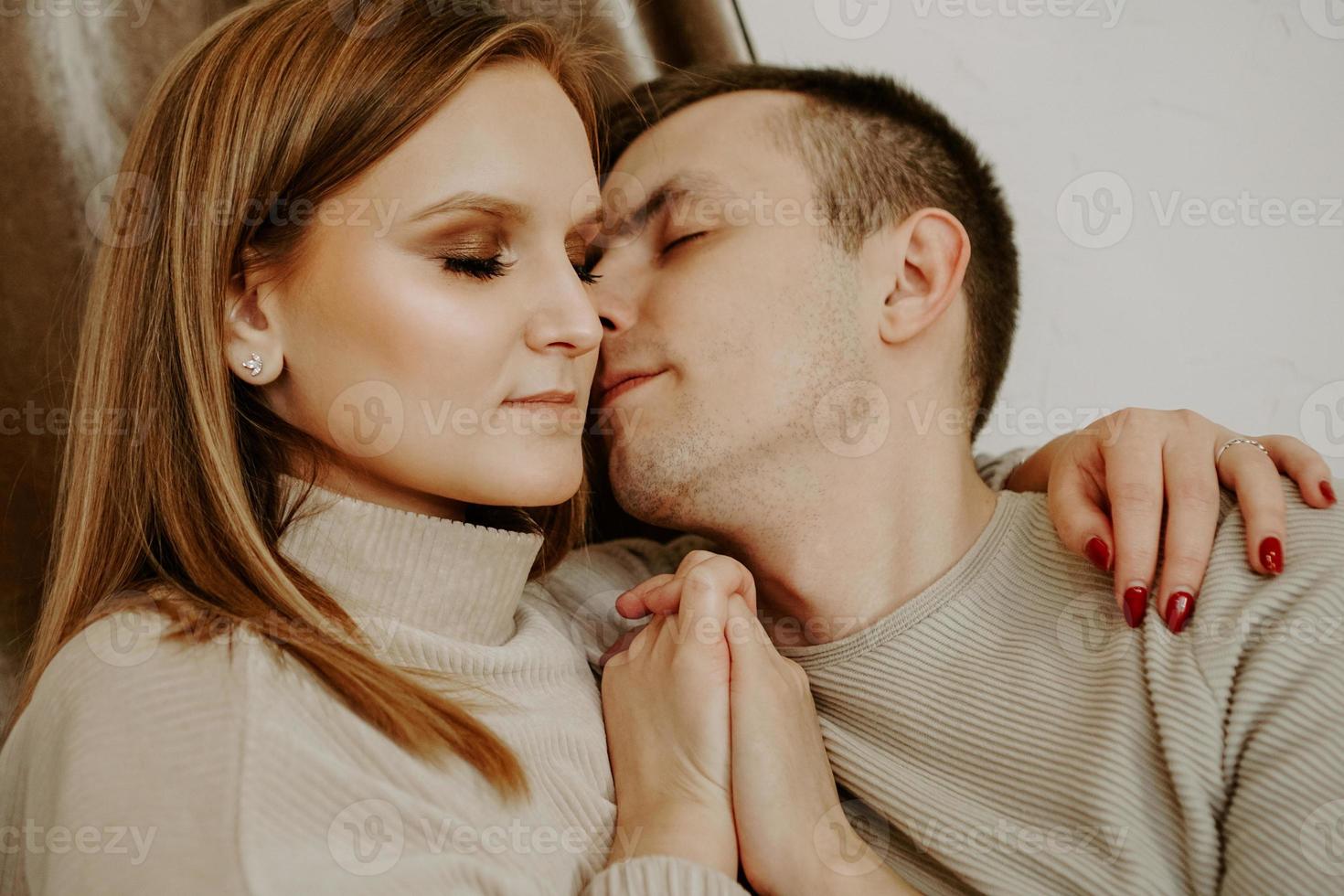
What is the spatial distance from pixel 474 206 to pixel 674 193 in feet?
1.27

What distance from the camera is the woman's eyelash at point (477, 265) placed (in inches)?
36.7

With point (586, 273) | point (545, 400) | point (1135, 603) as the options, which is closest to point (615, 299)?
point (586, 273)

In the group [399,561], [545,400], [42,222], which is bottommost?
[399,561]

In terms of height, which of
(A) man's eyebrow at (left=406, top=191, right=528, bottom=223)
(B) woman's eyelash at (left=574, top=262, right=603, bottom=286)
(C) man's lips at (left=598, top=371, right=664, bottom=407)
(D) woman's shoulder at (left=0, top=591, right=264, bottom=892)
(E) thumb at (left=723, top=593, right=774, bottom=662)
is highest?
(A) man's eyebrow at (left=406, top=191, right=528, bottom=223)

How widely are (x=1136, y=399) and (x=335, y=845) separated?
1.34m

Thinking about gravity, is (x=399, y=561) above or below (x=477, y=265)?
below

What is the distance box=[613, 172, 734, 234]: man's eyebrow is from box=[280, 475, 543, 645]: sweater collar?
0.47 m

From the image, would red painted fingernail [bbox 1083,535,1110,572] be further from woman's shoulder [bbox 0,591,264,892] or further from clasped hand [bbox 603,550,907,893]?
woman's shoulder [bbox 0,591,264,892]

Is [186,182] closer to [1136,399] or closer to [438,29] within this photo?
[438,29]

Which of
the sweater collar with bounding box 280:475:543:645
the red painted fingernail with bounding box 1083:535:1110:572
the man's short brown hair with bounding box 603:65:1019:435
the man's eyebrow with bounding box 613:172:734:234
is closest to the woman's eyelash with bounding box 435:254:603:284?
the sweater collar with bounding box 280:475:543:645

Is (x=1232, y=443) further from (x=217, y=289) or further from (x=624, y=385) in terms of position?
(x=217, y=289)

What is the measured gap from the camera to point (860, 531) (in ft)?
3.88

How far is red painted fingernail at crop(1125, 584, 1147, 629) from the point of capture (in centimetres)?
94

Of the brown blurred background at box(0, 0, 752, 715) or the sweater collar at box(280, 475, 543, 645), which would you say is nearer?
the sweater collar at box(280, 475, 543, 645)
